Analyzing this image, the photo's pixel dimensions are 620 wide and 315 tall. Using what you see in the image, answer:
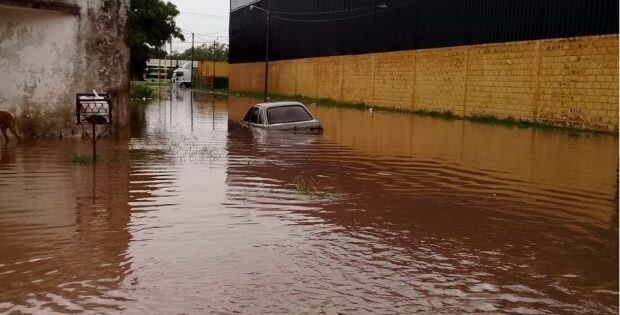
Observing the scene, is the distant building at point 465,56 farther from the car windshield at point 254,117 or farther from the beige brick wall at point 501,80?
the car windshield at point 254,117

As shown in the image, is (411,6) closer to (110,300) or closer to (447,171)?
(447,171)

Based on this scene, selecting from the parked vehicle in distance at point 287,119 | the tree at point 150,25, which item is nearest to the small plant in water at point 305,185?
the parked vehicle in distance at point 287,119

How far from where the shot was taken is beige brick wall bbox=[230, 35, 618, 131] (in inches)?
824

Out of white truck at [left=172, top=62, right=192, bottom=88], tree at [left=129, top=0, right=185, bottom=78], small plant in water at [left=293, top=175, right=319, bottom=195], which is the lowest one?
small plant in water at [left=293, top=175, right=319, bottom=195]

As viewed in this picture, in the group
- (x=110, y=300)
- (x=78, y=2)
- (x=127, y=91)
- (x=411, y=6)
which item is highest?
(x=411, y=6)

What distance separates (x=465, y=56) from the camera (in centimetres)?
2875

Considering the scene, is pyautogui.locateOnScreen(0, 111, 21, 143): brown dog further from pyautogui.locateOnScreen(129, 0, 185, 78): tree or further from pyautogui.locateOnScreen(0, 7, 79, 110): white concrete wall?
pyautogui.locateOnScreen(129, 0, 185, 78): tree

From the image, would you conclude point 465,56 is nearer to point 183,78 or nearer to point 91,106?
point 91,106

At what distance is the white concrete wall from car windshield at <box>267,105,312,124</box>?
4879 millimetres

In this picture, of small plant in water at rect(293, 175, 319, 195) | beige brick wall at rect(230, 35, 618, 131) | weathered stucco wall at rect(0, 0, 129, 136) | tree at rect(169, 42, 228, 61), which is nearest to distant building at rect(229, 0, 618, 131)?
beige brick wall at rect(230, 35, 618, 131)

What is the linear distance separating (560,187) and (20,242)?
755 centimetres

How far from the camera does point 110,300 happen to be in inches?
183

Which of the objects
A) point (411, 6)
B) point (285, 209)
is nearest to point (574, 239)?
point (285, 209)

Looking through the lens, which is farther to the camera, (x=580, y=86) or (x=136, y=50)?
(x=136, y=50)
